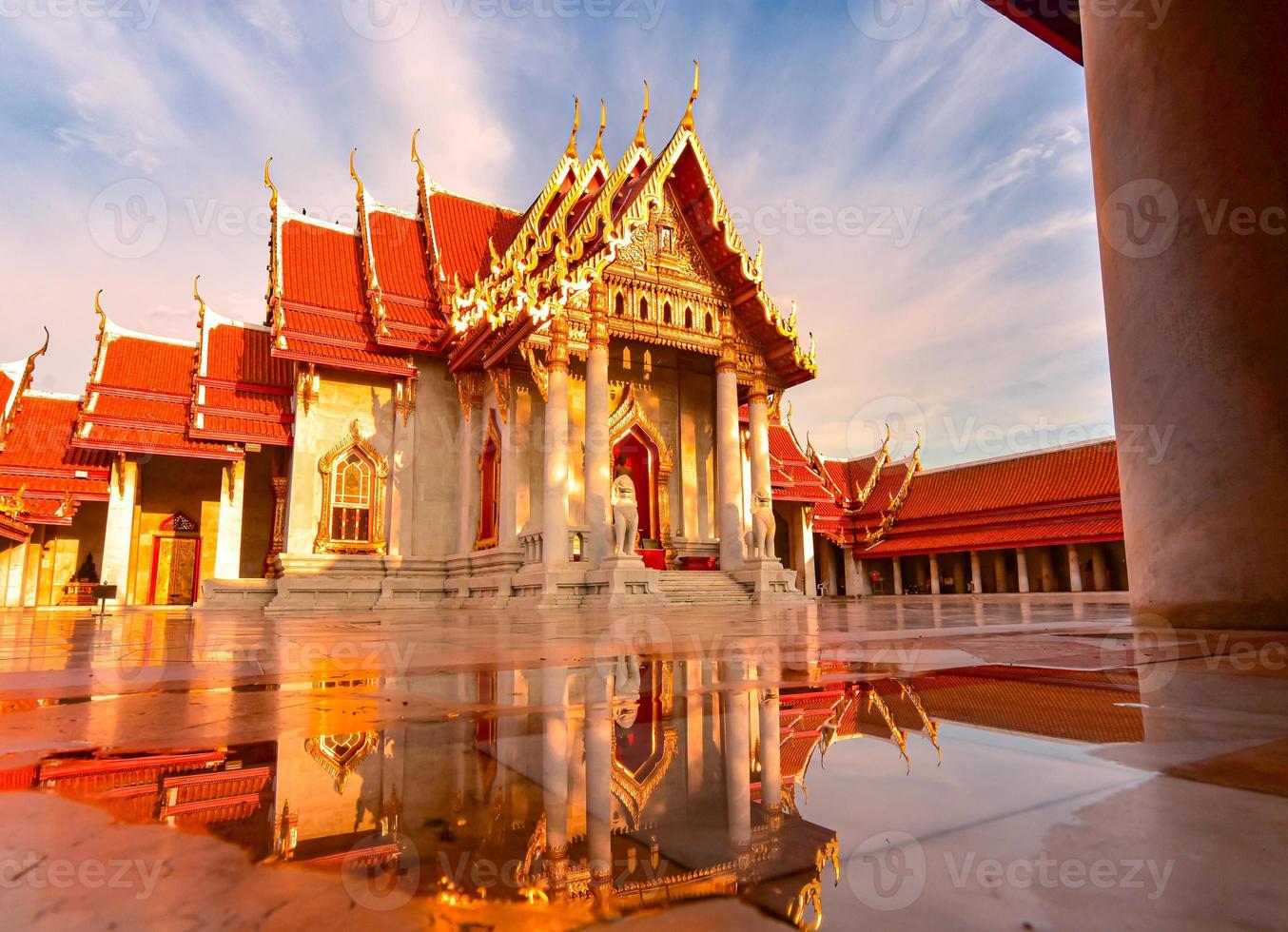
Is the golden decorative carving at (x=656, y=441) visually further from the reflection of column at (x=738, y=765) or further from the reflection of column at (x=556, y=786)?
the reflection of column at (x=556, y=786)

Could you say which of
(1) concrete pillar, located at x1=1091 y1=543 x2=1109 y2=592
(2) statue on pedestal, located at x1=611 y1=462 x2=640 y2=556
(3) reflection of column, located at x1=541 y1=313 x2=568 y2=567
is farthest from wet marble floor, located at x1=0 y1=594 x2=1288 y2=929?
(1) concrete pillar, located at x1=1091 y1=543 x2=1109 y2=592

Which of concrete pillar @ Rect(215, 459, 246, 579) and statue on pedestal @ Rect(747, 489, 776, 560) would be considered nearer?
statue on pedestal @ Rect(747, 489, 776, 560)

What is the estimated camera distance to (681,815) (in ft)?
2.83

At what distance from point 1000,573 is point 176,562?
25.6 meters

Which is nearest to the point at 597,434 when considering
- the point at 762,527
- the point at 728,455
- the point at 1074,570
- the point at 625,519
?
the point at 625,519

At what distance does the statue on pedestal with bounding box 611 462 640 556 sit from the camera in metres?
10.6

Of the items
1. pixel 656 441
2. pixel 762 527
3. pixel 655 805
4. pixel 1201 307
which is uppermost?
pixel 656 441

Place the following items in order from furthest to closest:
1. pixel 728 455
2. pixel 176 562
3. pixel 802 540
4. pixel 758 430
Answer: pixel 802 540 → pixel 176 562 → pixel 758 430 → pixel 728 455

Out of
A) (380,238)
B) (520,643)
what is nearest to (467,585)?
(380,238)

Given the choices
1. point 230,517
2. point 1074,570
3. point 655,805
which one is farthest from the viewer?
point 1074,570

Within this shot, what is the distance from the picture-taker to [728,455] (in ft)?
43.4

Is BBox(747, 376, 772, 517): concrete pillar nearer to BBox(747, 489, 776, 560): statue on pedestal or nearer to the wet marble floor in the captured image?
BBox(747, 489, 776, 560): statue on pedestal

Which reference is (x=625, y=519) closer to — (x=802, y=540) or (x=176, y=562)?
(x=176, y=562)

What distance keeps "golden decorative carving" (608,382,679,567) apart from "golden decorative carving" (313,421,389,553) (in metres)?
4.29
